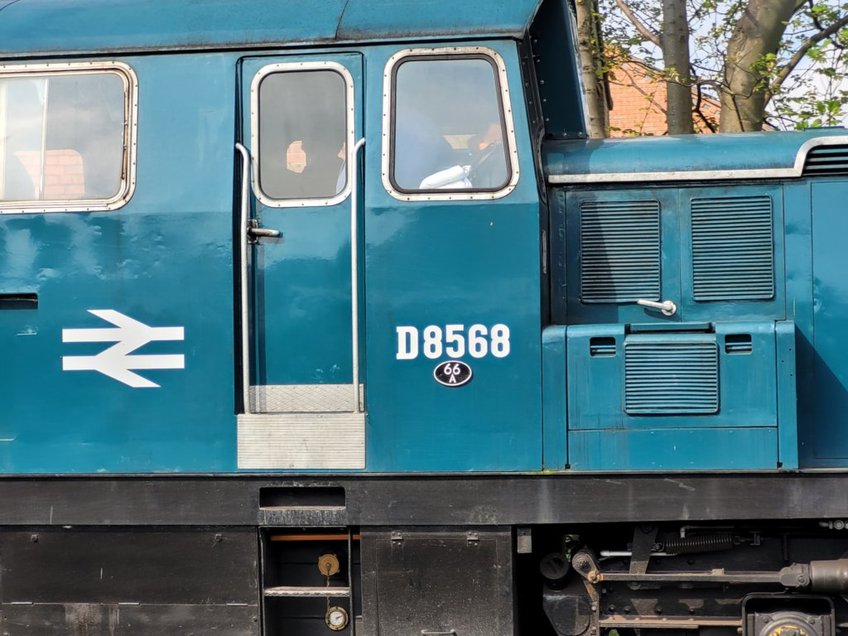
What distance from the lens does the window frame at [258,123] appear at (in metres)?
4.91

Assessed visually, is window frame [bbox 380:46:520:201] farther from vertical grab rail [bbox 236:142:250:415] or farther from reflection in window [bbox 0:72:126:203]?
reflection in window [bbox 0:72:126:203]

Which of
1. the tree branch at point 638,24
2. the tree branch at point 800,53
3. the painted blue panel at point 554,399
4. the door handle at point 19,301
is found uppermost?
the tree branch at point 638,24

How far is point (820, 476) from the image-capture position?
15.5 ft

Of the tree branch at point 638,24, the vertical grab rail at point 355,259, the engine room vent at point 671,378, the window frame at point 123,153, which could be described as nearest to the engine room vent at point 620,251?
the engine room vent at point 671,378

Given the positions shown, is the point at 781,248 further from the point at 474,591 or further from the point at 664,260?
the point at 474,591

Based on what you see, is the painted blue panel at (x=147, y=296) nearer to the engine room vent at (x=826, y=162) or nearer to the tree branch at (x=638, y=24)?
the engine room vent at (x=826, y=162)

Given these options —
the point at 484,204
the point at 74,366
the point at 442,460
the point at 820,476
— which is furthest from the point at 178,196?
the point at 820,476

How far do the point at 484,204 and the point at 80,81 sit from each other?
2031mm

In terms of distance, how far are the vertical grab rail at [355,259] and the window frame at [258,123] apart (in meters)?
0.03

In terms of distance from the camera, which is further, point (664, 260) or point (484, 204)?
point (664, 260)

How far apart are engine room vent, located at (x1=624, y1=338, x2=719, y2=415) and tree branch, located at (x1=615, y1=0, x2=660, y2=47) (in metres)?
7.84

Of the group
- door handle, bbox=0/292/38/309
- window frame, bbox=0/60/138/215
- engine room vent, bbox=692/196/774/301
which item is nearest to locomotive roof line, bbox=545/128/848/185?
engine room vent, bbox=692/196/774/301

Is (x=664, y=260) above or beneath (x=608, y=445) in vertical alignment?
above

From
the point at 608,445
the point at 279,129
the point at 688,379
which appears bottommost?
the point at 608,445
